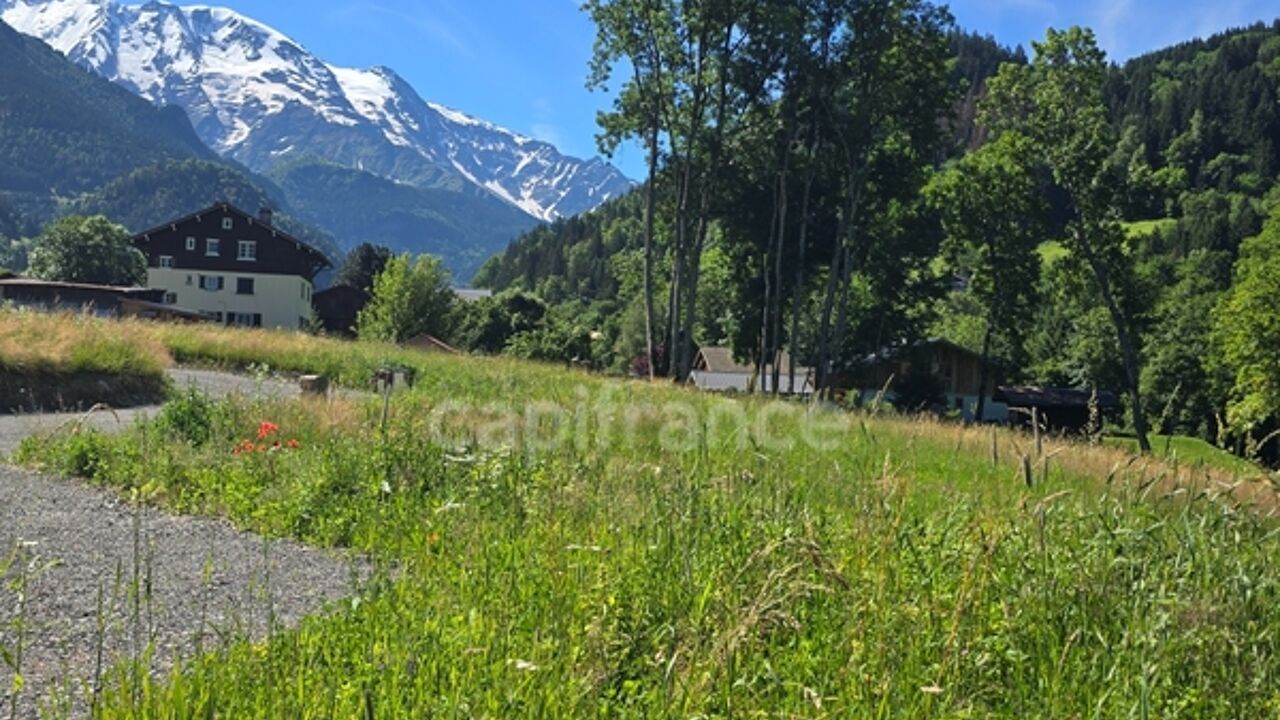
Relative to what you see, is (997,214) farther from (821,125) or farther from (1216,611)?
(1216,611)

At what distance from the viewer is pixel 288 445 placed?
29.4 feet

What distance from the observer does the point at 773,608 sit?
3070 mm

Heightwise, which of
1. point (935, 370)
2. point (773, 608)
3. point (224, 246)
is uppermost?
point (224, 246)

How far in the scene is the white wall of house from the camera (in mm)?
69062

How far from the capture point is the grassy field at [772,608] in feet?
9.64

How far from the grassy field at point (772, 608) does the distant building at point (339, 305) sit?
3299 inches

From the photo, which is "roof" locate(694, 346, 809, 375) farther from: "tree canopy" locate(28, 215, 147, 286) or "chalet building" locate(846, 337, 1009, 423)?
"tree canopy" locate(28, 215, 147, 286)

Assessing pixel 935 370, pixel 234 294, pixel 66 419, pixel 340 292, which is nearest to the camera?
pixel 66 419

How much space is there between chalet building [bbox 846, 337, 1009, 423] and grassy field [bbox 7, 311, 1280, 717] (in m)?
32.8

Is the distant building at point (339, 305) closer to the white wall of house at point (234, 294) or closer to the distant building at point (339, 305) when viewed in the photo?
the distant building at point (339, 305)

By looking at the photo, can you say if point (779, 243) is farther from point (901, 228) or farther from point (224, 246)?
point (224, 246)

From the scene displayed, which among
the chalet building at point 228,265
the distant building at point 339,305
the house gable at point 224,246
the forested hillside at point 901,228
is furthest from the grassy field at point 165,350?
the distant building at point 339,305

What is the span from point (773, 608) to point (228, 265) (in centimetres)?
7397

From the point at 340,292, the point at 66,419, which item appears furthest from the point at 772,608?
the point at 340,292
